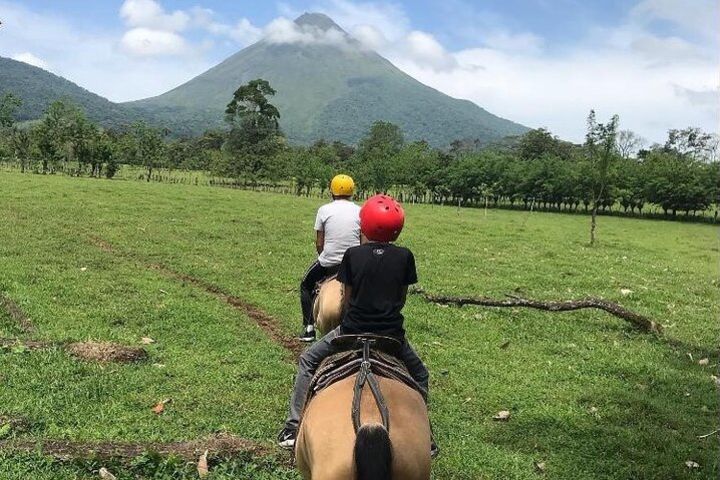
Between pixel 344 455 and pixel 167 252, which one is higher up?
pixel 344 455

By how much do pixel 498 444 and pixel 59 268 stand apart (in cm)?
1335

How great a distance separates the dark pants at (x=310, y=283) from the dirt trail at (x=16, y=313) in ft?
16.3

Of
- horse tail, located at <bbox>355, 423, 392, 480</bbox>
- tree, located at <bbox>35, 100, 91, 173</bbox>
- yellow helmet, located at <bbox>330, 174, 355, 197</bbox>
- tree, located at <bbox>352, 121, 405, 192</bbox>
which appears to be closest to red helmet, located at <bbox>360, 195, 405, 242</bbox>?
horse tail, located at <bbox>355, 423, 392, 480</bbox>

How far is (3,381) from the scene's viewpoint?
8297 millimetres

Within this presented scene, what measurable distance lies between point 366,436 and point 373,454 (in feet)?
0.38

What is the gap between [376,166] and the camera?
85500mm

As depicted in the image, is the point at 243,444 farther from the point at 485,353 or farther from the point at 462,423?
the point at 485,353

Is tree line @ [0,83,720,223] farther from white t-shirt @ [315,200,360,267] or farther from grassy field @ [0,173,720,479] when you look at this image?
white t-shirt @ [315,200,360,267]

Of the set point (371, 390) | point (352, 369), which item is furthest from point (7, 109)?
point (371, 390)

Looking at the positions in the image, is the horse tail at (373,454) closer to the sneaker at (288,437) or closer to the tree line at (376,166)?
the sneaker at (288,437)

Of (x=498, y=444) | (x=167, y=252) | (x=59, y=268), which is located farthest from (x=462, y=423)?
(x=167, y=252)

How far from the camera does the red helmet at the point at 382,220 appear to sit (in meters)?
5.19

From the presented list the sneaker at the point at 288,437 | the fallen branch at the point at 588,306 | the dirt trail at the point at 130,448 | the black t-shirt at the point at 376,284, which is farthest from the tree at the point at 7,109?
the black t-shirt at the point at 376,284

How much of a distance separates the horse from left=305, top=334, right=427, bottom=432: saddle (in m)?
0.09
